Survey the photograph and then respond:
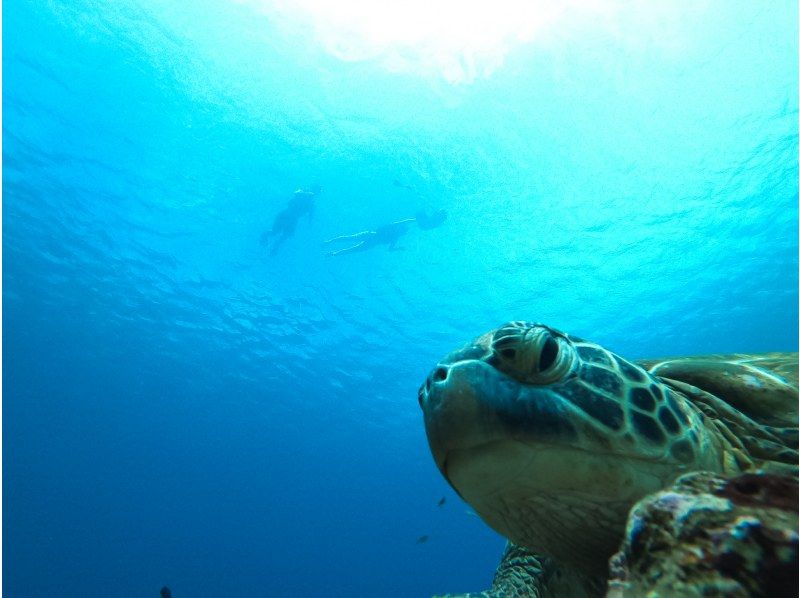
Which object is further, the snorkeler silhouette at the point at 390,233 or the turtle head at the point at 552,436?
the snorkeler silhouette at the point at 390,233

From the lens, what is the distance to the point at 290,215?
48.4 ft

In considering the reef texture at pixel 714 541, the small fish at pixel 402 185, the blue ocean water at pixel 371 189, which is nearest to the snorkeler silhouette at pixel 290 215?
the blue ocean water at pixel 371 189

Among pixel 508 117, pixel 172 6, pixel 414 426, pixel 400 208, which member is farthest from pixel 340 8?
pixel 414 426

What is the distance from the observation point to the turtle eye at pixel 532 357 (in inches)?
44.7

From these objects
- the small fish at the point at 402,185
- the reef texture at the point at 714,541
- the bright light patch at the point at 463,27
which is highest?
the bright light patch at the point at 463,27

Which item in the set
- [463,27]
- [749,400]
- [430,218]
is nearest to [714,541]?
[749,400]

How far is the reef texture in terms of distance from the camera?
53 centimetres

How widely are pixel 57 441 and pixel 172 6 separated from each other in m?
44.1

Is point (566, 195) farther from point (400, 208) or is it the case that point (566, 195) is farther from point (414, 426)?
point (414, 426)

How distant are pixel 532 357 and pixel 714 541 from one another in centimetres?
59

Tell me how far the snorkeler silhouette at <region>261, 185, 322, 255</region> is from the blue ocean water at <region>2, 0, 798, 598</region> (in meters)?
0.30

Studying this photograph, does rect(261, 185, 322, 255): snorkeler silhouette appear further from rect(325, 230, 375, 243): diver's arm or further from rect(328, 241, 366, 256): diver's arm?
rect(328, 241, 366, 256): diver's arm

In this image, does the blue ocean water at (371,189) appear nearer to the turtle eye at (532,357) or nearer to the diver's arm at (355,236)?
the diver's arm at (355,236)

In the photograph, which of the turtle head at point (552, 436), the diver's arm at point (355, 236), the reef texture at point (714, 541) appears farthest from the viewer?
the diver's arm at point (355, 236)
